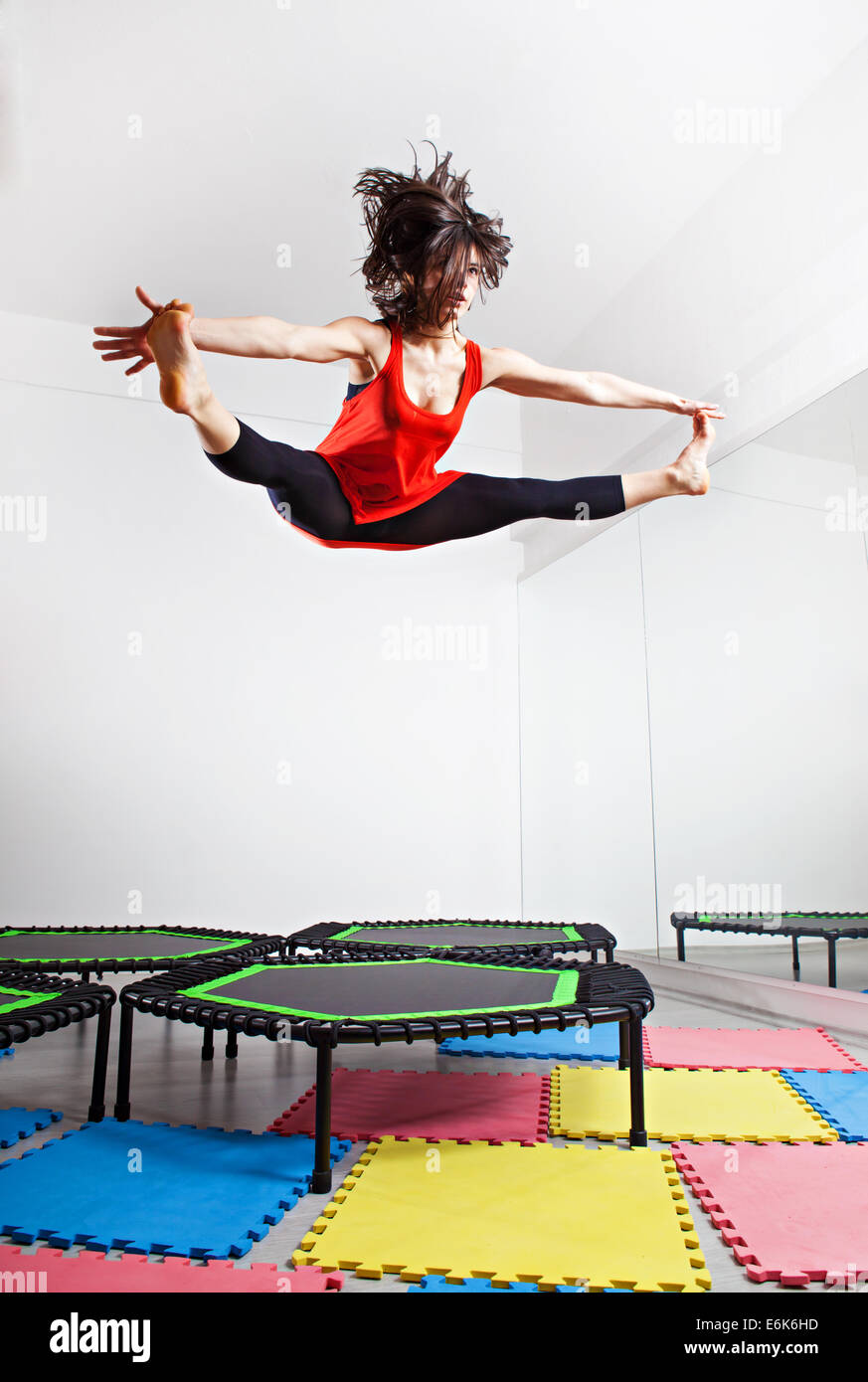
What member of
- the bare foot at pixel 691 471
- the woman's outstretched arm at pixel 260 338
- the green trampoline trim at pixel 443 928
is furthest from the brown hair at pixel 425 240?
the green trampoline trim at pixel 443 928

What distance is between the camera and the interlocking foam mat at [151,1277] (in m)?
1.24

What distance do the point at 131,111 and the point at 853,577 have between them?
135 inches

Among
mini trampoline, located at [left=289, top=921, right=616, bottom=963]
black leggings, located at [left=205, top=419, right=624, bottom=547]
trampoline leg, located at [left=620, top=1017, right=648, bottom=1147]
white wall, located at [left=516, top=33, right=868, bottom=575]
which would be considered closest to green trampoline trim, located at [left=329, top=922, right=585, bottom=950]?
mini trampoline, located at [left=289, top=921, right=616, bottom=963]

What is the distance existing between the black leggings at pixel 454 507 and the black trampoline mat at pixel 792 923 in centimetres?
201

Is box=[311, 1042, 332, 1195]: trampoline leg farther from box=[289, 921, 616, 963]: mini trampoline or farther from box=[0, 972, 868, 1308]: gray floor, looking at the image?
box=[289, 921, 616, 963]: mini trampoline

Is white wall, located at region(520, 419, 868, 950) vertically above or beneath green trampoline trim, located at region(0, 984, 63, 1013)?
Result: above

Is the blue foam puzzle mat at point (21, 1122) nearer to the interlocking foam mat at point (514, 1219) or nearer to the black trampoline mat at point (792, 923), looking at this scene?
the interlocking foam mat at point (514, 1219)

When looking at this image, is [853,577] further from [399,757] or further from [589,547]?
[399,757]

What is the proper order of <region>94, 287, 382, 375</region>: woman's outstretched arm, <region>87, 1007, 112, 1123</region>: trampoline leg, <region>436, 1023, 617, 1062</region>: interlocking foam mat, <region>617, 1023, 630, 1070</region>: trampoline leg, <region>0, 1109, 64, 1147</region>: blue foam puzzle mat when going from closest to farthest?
1. <region>94, 287, 382, 375</region>: woman's outstretched arm
2. <region>0, 1109, 64, 1147</region>: blue foam puzzle mat
3. <region>87, 1007, 112, 1123</region>: trampoline leg
4. <region>617, 1023, 630, 1070</region>: trampoline leg
5. <region>436, 1023, 617, 1062</region>: interlocking foam mat

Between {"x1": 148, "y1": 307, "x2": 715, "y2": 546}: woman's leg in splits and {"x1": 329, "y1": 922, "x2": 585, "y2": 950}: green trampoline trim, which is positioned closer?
{"x1": 148, "y1": 307, "x2": 715, "y2": 546}: woman's leg in splits

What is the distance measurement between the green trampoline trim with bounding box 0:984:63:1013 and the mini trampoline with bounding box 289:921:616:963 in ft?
3.33

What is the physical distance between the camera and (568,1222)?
1486 millimetres

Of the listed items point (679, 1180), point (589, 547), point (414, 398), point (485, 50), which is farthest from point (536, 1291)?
point (589, 547)

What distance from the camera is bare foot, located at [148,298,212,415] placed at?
1461 millimetres
